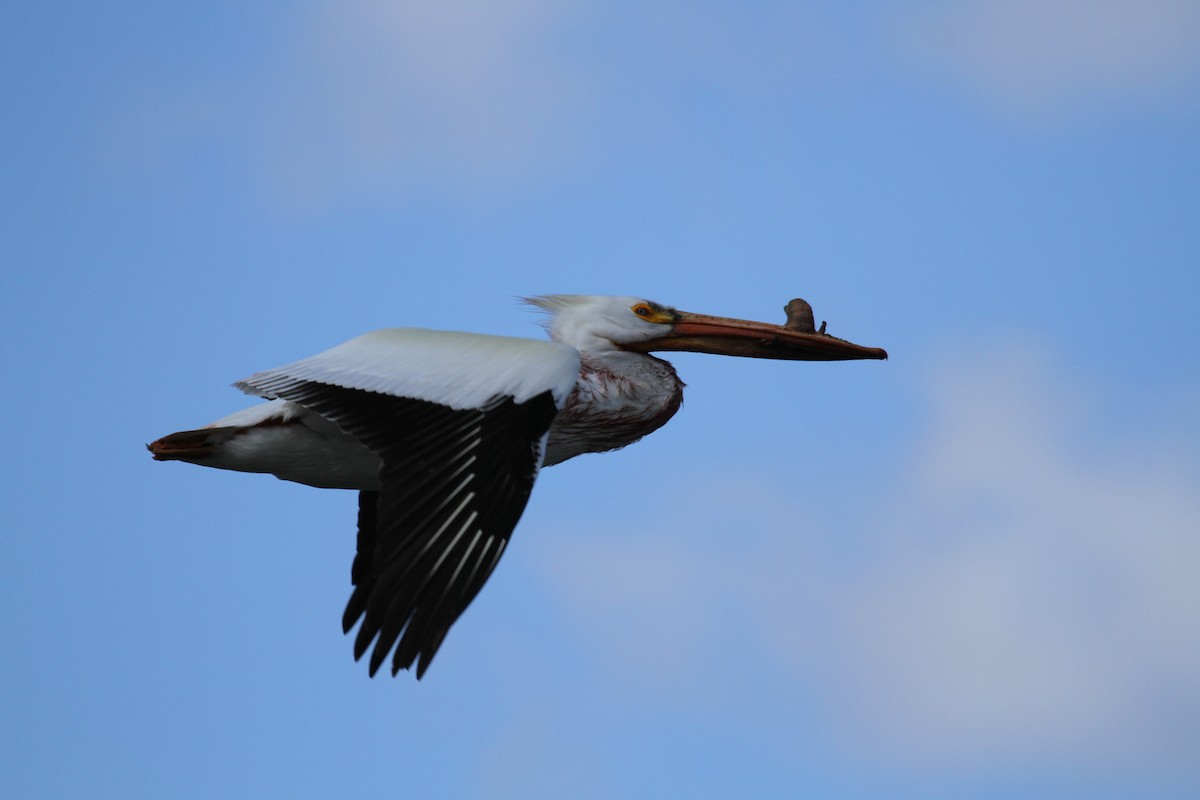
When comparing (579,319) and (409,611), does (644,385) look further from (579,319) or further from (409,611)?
(409,611)

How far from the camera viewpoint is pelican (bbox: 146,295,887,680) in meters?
6.33

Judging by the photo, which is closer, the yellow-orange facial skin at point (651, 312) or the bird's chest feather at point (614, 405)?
the bird's chest feather at point (614, 405)

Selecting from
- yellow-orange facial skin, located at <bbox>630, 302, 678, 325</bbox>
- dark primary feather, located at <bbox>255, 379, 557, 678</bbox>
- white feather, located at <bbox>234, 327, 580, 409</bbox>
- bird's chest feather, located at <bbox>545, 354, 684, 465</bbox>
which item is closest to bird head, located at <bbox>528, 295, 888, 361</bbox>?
yellow-orange facial skin, located at <bbox>630, 302, 678, 325</bbox>

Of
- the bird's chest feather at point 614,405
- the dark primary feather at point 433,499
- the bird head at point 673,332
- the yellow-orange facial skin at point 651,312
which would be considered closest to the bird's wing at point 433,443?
the dark primary feather at point 433,499

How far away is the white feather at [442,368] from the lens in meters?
7.02

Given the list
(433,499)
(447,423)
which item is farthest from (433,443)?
(433,499)

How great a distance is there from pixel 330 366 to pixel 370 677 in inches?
79.5

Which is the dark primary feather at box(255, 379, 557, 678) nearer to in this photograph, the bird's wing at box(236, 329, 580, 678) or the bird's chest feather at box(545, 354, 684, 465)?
the bird's wing at box(236, 329, 580, 678)

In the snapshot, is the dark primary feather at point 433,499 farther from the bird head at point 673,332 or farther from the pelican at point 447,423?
the bird head at point 673,332

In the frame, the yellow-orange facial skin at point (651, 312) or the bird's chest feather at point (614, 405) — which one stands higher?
the yellow-orange facial skin at point (651, 312)

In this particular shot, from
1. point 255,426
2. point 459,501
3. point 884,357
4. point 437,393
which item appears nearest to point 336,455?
point 255,426

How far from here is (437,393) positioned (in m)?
7.04

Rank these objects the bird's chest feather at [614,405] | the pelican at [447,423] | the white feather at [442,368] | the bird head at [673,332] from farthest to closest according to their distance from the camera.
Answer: the bird head at [673,332]
the bird's chest feather at [614,405]
the white feather at [442,368]
the pelican at [447,423]

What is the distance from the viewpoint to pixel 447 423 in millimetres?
6836
